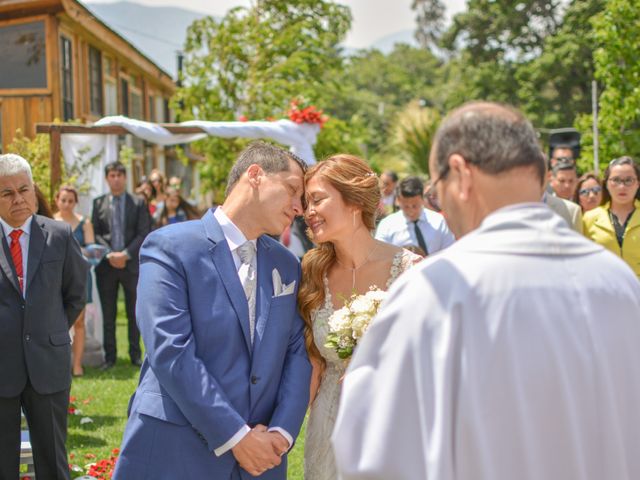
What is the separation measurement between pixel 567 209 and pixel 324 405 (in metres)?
3.52

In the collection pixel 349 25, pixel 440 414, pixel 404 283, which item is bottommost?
pixel 440 414

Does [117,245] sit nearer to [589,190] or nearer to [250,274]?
[589,190]

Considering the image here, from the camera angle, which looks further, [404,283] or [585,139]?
[585,139]

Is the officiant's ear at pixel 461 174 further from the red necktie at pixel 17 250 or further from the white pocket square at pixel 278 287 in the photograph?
the red necktie at pixel 17 250

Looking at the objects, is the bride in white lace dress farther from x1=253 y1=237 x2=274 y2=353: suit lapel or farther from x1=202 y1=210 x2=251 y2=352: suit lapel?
x1=202 y1=210 x2=251 y2=352: suit lapel

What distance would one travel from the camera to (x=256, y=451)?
3217 mm

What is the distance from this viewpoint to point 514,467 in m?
1.95

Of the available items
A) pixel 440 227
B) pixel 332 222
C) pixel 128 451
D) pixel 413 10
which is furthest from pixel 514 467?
pixel 413 10

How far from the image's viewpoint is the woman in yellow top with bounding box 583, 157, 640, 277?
7098 mm

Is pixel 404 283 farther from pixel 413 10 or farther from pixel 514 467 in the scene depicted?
pixel 413 10

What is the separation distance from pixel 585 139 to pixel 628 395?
1428 centimetres

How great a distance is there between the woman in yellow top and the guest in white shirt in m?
1.69

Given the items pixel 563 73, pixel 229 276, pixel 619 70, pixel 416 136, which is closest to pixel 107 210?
pixel 229 276

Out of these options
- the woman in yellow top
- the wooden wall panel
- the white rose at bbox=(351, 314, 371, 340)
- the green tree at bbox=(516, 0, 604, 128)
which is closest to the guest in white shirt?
the woman in yellow top
